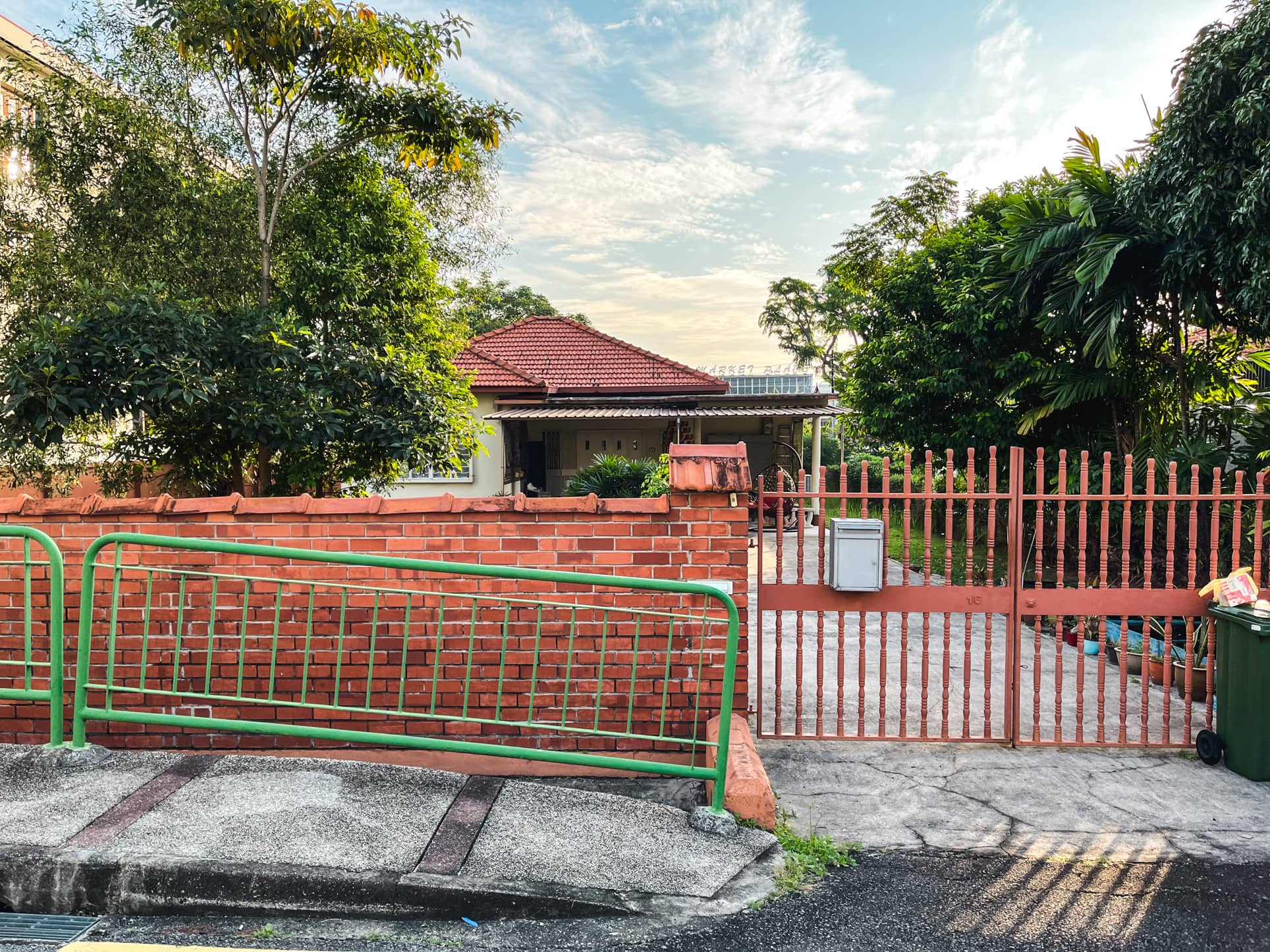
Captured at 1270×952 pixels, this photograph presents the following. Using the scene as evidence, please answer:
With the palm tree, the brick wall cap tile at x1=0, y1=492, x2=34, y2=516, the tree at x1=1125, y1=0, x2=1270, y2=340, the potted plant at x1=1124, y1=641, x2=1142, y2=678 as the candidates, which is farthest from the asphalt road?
the palm tree

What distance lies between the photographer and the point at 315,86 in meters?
7.76

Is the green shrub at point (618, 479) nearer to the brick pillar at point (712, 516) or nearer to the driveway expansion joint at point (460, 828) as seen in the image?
the brick pillar at point (712, 516)

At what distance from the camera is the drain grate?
270 cm

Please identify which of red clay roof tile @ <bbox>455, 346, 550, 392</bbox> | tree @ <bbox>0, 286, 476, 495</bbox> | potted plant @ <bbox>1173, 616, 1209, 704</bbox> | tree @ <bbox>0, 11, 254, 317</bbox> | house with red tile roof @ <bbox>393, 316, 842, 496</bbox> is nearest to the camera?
tree @ <bbox>0, 286, 476, 495</bbox>

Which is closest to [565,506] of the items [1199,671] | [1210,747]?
[1210,747]

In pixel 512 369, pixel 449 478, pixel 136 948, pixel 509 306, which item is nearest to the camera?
pixel 136 948

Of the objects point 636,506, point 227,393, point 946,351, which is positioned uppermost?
point 946,351

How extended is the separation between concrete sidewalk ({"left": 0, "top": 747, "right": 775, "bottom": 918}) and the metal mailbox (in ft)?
5.85

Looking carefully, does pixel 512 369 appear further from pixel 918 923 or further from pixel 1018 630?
pixel 918 923

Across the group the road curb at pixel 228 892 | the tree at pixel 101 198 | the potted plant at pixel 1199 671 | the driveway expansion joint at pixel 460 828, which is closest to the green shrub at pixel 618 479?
the tree at pixel 101 198

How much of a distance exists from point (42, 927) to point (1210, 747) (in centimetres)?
590

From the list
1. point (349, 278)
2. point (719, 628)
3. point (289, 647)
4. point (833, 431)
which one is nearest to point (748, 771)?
point (719, 628)

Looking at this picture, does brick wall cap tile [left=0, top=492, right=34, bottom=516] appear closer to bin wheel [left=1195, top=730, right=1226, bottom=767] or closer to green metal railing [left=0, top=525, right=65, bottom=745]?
green metal railing [left=0, top=525, right=65, bottom=745]

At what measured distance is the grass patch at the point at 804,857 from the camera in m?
3.24
